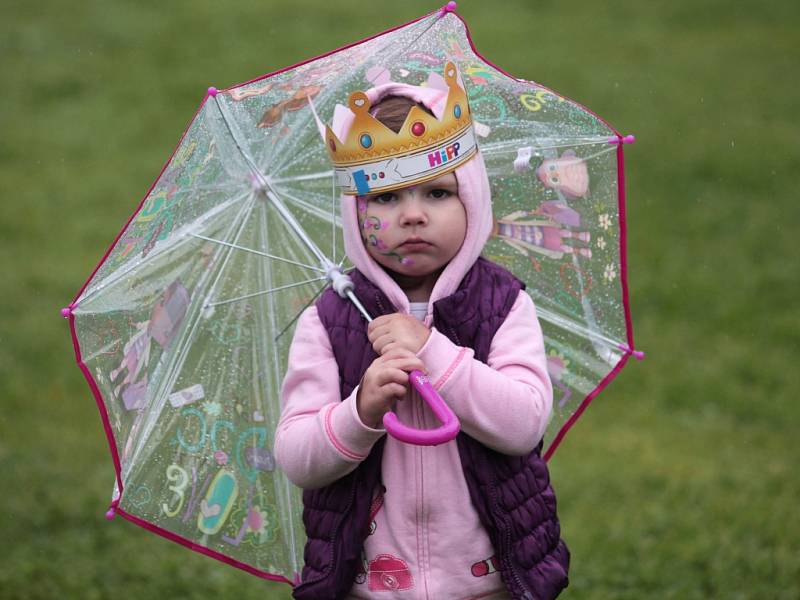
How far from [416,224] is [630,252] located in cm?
540

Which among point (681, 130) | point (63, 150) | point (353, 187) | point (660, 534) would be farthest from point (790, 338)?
point (63, 150)

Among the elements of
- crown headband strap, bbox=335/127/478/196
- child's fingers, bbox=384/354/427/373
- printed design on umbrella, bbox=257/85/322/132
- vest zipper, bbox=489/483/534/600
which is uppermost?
printed design on umbrella, bbox=257/85/322/132

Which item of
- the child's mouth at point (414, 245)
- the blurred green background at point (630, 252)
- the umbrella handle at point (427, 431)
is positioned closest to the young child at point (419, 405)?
the child's mouth at point (414, 245)

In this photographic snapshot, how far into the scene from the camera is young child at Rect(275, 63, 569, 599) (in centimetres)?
253

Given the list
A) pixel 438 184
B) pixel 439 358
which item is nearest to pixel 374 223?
pixel 438 184

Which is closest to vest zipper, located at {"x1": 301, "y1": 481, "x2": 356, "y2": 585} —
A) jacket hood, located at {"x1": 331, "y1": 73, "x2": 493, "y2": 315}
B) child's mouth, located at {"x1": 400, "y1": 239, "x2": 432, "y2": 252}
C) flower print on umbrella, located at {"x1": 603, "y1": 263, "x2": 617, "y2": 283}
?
jacket hood, located at {"x1": 331, "y1": 73, "x2": 493, "y2": 315}

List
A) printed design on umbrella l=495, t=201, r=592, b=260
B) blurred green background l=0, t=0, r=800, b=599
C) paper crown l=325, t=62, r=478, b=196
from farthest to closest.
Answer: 1. blurred green background l=0, t=0, r=800, b=599
2. printed design on umbrella l=495, t=201, r=592, b=260
3. paper crown l=325, t=62, r=478, b=196

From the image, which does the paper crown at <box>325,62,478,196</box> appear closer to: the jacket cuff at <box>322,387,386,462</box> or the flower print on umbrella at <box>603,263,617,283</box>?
the jacket cuff at <box>322,387,386,462</box>

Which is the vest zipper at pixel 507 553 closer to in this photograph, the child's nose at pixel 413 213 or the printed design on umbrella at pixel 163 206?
the child's nose at pixel 413 213

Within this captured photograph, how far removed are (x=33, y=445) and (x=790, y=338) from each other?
4147 mm

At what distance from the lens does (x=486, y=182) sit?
2715 millimetres

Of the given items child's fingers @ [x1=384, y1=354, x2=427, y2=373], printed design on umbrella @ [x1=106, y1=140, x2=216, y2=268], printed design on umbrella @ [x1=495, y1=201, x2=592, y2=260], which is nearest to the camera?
child's fingers @ [x1=384, y1=354, x2=427, y2=373]

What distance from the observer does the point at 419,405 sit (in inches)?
102

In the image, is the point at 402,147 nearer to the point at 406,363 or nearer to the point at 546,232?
the point at 406,363
